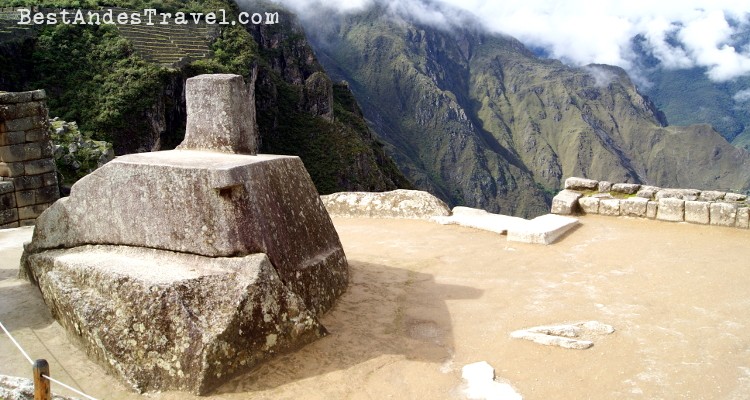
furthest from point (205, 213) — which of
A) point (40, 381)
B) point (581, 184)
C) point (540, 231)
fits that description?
point (581, 184)

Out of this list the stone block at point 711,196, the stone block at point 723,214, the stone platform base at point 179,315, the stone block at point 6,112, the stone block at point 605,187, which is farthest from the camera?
the stone block at point 605,187

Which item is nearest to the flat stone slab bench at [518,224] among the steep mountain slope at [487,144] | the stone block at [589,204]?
the stone block at [589,204]

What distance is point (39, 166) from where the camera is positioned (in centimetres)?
1023

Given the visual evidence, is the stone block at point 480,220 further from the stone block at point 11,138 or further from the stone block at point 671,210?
the stone block at point 11,138

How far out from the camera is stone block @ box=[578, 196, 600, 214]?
1075cm

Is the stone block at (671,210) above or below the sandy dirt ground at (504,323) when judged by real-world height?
above

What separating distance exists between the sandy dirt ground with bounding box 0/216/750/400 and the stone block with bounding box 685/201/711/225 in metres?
0.94

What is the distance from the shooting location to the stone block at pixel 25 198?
1012 centimetres

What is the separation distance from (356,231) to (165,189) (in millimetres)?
4832

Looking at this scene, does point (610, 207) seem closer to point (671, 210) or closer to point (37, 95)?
point (671, 210)

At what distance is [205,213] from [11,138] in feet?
23.4

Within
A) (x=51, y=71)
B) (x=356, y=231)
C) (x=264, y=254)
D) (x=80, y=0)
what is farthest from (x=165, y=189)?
(x=80, y=0)

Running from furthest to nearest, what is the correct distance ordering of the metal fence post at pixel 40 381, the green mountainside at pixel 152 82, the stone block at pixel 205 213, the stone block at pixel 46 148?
the green mountainside at pixel 152 82 → the stone block at pixel 46 148 → the stone block at pixel 205 213 → the metal fence post at pixel 40 381

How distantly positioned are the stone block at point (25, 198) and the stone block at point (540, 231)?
8.40 m
